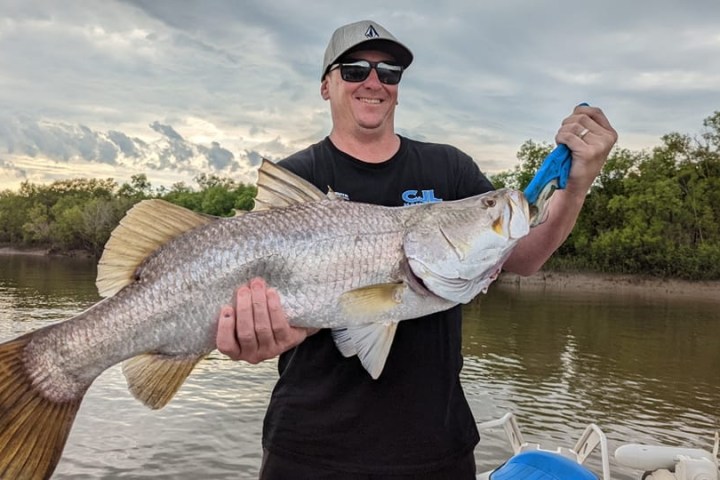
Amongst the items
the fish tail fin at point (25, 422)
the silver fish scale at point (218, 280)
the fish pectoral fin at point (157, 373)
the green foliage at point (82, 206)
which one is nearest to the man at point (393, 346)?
the silver fish scale at point (218, 280)

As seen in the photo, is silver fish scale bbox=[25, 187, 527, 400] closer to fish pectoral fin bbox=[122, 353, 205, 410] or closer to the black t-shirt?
fish pectoral fin bbox=[122, 353, 205, 410]

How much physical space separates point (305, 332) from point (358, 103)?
143cm

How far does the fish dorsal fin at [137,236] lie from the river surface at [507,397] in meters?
11.6

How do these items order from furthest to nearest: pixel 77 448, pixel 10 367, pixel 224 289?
pixel 77 448 → pixel 224 289 → pixel 10 367

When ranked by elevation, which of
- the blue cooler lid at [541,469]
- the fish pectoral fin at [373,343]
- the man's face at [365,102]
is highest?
the man's face at [365,102]

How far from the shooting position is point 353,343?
10.2 feet

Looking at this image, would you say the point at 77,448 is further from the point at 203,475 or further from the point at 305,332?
the point at 305,332

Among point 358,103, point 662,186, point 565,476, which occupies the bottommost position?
point 565,476

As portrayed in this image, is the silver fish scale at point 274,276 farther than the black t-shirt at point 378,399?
No

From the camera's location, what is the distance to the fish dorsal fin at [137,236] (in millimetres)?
3122

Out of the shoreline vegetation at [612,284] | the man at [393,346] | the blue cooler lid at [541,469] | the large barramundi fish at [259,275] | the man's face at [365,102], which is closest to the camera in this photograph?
the large barramundi fish at [259,275]

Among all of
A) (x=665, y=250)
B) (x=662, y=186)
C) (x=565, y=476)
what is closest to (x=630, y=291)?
(x=665, y=250)

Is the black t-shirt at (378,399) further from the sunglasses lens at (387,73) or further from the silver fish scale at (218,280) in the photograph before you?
the sunglasses lens at (387,73)

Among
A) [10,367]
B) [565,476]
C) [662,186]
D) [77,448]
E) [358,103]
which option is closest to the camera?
[10,367]
